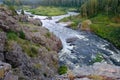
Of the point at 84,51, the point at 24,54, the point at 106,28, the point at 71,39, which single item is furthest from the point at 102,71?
the point at 106,28

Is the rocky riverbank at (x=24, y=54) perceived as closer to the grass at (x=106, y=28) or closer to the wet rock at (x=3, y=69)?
the wet rock at (x=3, y=69)

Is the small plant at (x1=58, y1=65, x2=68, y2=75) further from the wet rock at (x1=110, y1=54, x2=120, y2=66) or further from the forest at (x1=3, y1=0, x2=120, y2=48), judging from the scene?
the forest at (x1=3, y1=0, x2=120, y2=48)

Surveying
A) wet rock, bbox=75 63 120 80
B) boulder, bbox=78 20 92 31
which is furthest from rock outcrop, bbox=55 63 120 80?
boulder, bbox=78 20 92 31

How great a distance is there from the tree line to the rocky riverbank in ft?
157

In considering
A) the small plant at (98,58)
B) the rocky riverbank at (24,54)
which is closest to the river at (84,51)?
the small plant at (98,58)

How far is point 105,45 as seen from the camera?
76.2 m

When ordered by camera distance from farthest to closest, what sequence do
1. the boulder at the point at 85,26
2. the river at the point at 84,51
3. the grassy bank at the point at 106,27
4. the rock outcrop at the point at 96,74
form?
the boulder at the point at 85,26
the grassy bank at the point at 106,27
the river at the point at 84,51
the rock outcrop at the point at 96,74

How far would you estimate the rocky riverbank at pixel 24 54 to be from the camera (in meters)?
34.6

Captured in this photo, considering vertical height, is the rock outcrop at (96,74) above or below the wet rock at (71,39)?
above

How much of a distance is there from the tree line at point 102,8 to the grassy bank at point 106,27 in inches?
138

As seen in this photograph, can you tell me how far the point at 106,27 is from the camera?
96.0 m

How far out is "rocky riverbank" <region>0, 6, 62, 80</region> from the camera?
34.6m

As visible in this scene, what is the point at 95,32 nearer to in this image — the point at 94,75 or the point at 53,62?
the point at 53,62

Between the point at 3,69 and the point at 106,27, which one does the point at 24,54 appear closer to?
the point at 3,69
